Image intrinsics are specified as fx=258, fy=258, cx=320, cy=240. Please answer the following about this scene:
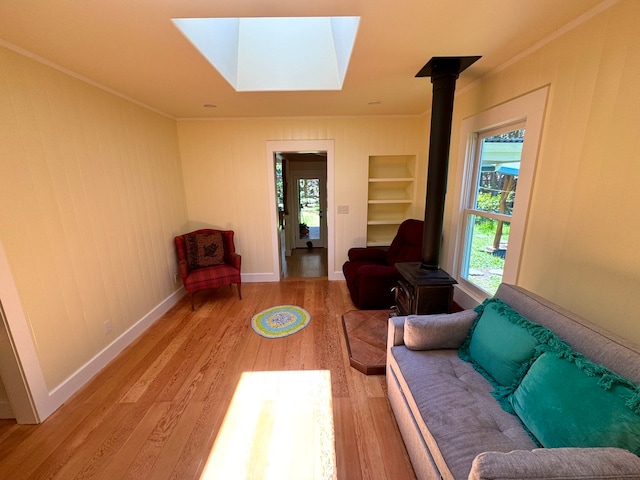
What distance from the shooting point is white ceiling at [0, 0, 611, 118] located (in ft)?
4.24

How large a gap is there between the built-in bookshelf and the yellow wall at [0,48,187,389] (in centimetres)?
289

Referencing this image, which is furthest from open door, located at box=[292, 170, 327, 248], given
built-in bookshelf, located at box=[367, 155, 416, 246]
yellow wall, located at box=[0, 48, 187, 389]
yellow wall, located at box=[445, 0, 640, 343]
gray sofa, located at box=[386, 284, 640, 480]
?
gray sofa, located at box=[386, 284, 640, 480]

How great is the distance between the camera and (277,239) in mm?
3918

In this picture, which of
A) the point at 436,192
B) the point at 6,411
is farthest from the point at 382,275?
the point at 6,411

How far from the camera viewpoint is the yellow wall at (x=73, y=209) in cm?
163

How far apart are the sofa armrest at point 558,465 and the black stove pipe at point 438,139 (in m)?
1.50

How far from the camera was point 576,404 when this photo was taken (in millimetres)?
977

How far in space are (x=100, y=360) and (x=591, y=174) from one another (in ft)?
12.0

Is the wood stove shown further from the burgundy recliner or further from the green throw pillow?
the green throw pillow

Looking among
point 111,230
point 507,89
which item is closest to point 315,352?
point 111,230

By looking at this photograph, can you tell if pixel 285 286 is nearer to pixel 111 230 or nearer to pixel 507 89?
pixel 111 230

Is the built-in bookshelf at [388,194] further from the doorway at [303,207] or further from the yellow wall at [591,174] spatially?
the yellow wall at [591,174]

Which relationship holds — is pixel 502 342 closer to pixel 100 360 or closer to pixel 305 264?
pixel 100 360

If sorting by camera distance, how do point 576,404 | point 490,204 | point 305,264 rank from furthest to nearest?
point 305,264 → point 490,204 → point 576,404
